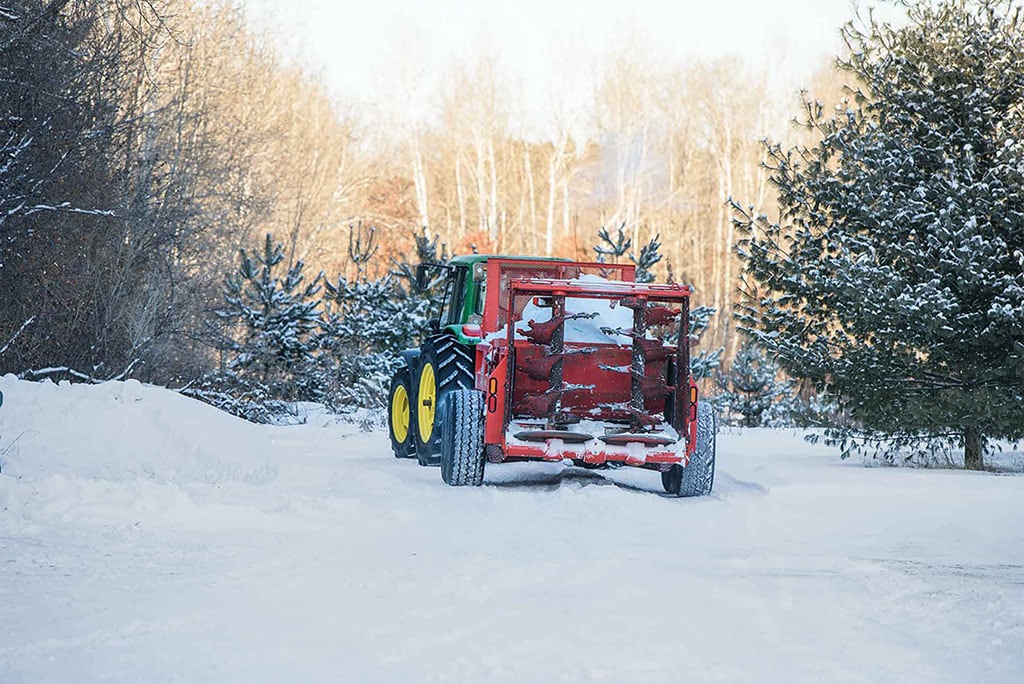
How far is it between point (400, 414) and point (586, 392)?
450 centimetres

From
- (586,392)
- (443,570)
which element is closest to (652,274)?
(586,392)

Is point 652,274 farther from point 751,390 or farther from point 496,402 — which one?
point 496,402

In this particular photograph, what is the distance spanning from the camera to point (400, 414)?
15719mm

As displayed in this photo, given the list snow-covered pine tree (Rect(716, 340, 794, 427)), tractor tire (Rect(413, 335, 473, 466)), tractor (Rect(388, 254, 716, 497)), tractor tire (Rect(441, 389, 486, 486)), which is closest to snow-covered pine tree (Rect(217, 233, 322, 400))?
tractor tire (Rect(413, 335, 473, 466))

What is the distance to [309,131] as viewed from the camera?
48750 mm

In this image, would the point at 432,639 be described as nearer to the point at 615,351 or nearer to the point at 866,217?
the point at 615,351

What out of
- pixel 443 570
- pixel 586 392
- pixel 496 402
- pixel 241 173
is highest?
pixel 241 173

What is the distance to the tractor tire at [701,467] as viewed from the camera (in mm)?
11648

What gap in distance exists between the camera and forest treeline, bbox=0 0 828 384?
15.6m

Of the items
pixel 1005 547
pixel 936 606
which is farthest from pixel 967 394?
pixel 936 606

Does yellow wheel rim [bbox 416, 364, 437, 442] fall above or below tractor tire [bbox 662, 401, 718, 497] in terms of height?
above

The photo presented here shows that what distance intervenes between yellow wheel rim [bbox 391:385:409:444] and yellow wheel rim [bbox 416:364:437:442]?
123 centimetres

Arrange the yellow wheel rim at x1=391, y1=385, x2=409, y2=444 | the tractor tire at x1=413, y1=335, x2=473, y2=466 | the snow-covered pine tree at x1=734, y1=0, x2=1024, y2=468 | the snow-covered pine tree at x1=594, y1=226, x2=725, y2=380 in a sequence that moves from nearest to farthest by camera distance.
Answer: the tractor tire at x1=413, y1=335, x2=473, y2=466
the snow-covered pine tree at x1=734, y1=0, x2=1024, y2=468
the yellow wheel rim at x1=391, y1=385, x2=409, y2=444
the snow-covered pine tree at x1=594, y1=226, x2=725, y2=380

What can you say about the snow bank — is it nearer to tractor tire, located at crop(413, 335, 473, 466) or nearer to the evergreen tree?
tractor tire, located at crop(413, 335, 473, 466)
